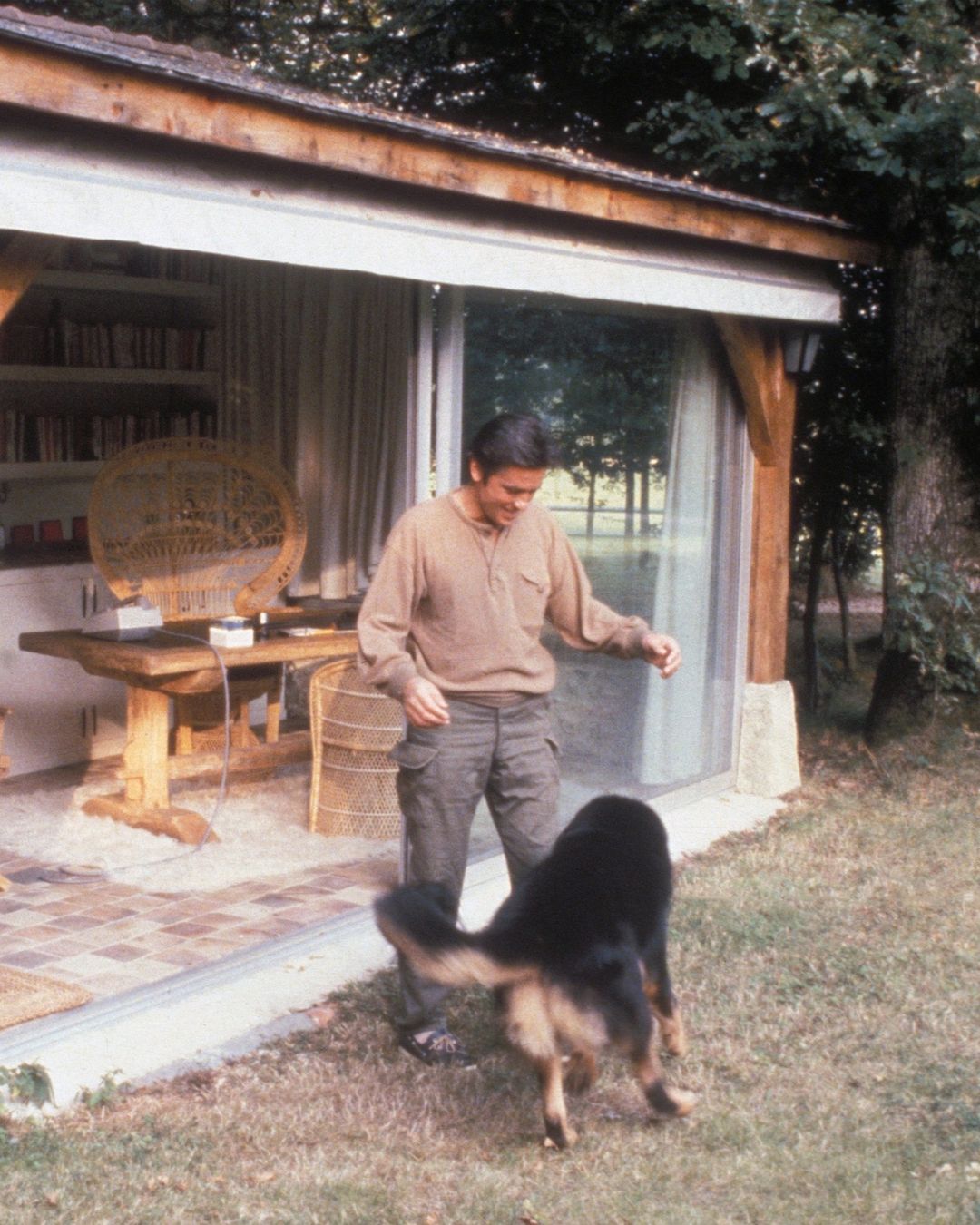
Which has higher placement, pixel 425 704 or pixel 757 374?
pixel 757 374

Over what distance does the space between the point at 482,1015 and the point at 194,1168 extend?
4.43 ft

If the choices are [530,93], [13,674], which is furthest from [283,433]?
[530,93]

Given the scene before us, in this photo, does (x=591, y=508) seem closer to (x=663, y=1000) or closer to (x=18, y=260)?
(x=663, y=1000)

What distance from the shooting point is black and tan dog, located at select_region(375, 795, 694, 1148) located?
11.6ft

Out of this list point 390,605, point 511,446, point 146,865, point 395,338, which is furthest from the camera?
point 395,338

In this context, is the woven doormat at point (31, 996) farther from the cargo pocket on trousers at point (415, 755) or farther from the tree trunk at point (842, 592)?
the tree trunk at point (842, 592)

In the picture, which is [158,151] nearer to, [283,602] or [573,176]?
[573,176]

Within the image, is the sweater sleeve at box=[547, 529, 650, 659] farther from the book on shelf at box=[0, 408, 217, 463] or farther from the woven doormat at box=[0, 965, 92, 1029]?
the book on shelf at box=[0, 408, 217, 463]

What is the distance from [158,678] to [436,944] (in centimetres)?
344

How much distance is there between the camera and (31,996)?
468cm

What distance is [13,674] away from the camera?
25.6 feet

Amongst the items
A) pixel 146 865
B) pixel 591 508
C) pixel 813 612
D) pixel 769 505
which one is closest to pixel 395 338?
pixel 591 508

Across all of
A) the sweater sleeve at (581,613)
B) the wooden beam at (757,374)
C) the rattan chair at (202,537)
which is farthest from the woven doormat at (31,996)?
the wooden beam at (757,374)

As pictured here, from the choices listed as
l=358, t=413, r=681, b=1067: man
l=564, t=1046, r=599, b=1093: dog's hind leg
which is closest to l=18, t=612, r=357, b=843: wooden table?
l=358, t=413, r=681, b=1067: man
